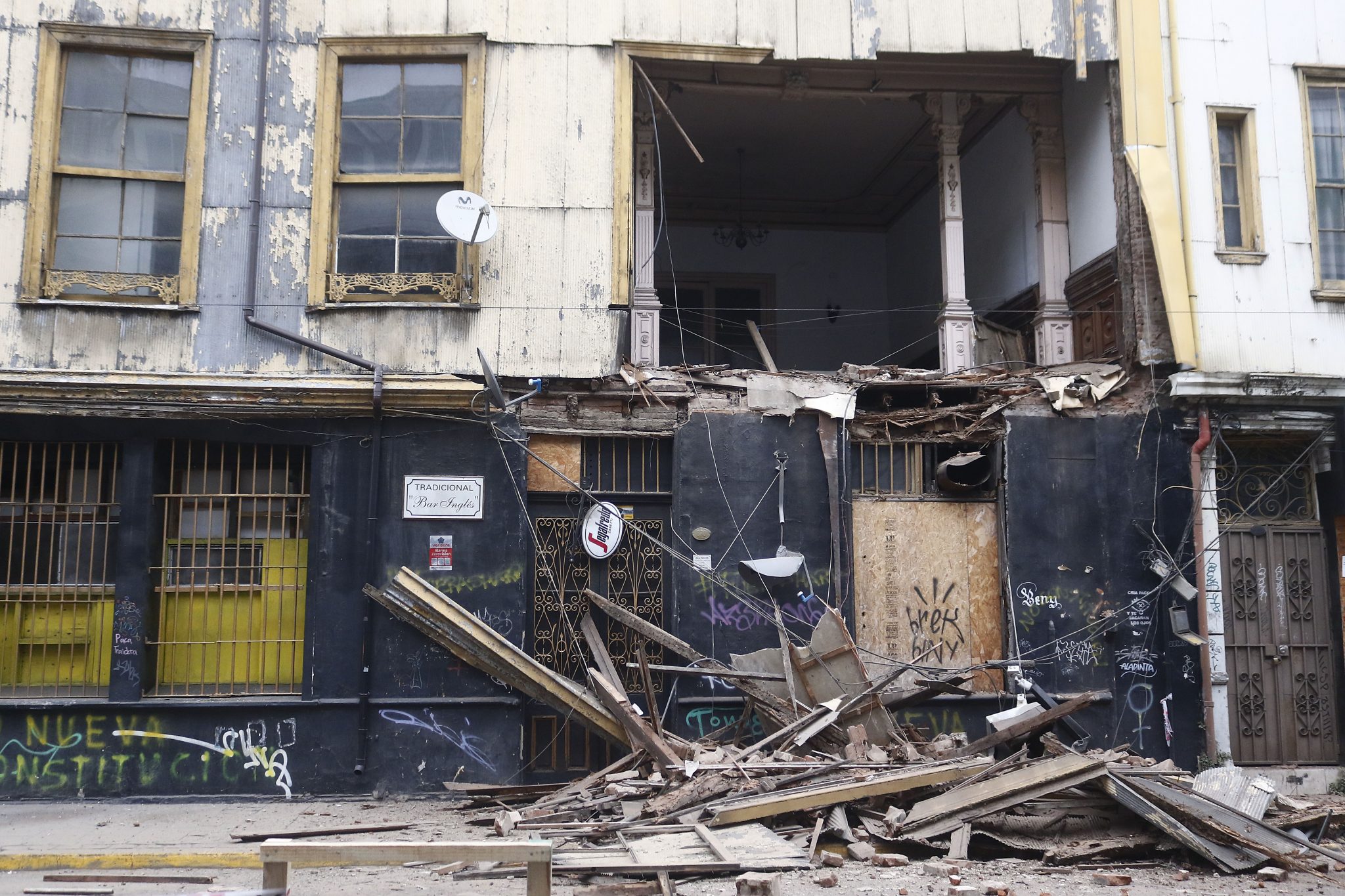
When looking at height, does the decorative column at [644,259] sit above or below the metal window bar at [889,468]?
above

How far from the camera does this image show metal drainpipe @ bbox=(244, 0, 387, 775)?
9.50 metres

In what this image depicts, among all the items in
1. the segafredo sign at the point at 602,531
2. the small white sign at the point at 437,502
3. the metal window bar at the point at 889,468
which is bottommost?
the segafredo sign at the point at 602,531

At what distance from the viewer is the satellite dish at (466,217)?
949cm

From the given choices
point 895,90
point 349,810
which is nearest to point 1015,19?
point 895,90

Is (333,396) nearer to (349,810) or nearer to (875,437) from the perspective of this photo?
(349,810)

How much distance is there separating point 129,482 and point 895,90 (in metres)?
8.82

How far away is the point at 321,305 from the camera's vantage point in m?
9.85

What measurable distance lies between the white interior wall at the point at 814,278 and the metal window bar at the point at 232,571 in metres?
7.36

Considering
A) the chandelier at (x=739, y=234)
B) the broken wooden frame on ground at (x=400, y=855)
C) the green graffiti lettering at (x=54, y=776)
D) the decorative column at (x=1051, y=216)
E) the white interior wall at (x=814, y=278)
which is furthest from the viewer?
the white interior wall at (x=814, y=278)

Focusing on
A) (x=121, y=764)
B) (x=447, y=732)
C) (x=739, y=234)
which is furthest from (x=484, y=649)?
(x=739, y=234)

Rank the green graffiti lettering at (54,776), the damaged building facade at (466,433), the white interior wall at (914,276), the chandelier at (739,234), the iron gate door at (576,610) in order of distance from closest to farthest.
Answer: the green graffiti lettering at (54,776) < the damaged building facade at (466,433) < the iron gate door at (576,610) < the white interior wall at (914,276) < the chandelier at (739,234)

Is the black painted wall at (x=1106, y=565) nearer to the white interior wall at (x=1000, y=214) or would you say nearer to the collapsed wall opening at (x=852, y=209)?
the collapsed wall opening at (x=852, y=209)

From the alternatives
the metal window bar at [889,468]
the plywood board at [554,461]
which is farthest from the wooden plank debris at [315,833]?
the metal window bar at [889,468]

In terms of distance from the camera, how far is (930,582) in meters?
10.2
